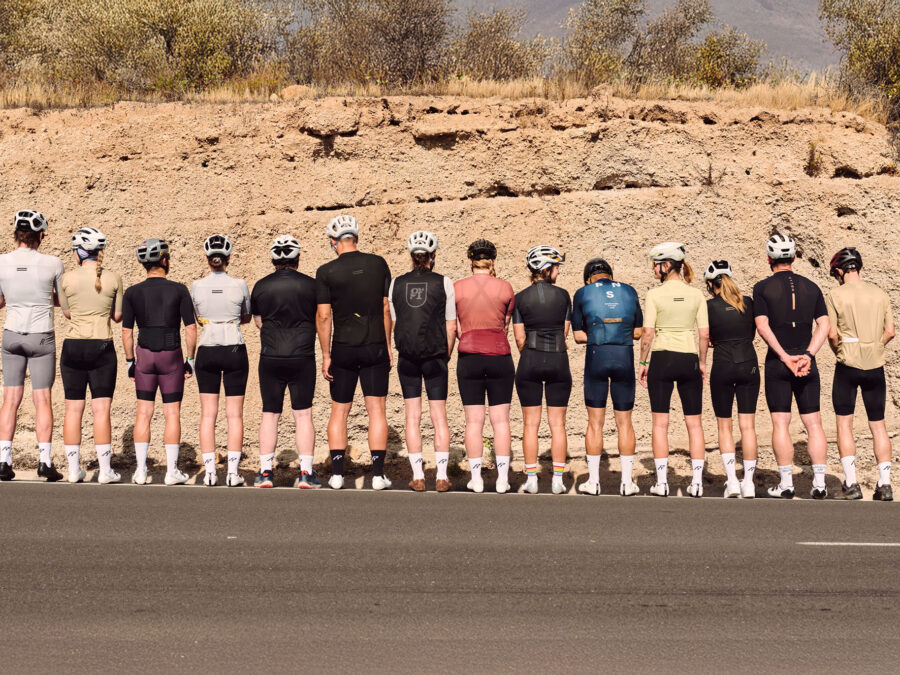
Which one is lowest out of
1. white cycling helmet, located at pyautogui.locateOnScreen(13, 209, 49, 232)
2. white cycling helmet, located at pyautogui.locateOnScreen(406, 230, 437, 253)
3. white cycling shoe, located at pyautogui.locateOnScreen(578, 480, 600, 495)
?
white cycling shoe, located at pyautogui.locateOnScreen(578, 480, 600, 495)

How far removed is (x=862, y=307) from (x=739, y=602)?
5357 mm

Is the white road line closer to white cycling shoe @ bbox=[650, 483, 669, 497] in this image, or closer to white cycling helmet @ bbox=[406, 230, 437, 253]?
white cycling shoe @ bbox=[650, 483, 669, 497]

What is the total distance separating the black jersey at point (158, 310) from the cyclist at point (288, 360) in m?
0.80

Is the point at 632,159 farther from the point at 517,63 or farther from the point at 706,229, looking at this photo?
the point at 517,63

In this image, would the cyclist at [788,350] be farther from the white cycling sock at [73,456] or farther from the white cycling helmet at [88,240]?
the white cycling sock at [73,456]

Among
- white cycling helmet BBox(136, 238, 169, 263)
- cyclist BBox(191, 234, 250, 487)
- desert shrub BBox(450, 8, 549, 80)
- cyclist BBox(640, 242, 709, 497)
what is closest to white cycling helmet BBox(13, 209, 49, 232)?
white cycling helmet BBox(136, 238, 169, 263)

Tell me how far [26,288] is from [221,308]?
2025 mm

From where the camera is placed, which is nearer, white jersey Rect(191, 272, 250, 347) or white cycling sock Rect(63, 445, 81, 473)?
white jersey Rect(191, 272, 250, 347)

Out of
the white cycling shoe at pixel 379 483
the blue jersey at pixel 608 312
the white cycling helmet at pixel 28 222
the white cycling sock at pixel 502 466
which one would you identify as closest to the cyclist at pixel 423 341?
the white cycling shoe at pixel 379 483

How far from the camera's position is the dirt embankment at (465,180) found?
14188 mm

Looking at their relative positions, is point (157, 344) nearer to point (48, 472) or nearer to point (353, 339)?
point (48, 472)

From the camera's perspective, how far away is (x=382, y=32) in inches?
822

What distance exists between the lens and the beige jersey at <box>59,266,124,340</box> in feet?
33.3

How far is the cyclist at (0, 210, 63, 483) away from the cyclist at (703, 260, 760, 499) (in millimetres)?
6660
